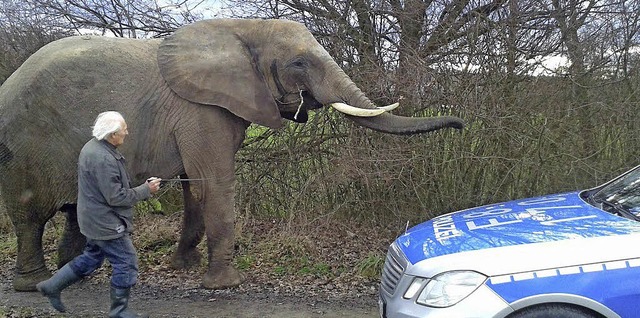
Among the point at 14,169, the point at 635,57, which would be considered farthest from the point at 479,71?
the point at 14,169

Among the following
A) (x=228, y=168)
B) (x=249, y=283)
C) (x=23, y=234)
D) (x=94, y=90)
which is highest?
(x=94, y=90)

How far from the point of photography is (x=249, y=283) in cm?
674

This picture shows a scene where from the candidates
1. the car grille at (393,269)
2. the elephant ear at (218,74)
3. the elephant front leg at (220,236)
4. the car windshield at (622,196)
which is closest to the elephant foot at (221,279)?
the elephant front leg at (220,236)

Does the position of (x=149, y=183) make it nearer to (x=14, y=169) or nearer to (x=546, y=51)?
(x=14, y=169)

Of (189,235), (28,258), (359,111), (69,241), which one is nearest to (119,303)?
(28,258)

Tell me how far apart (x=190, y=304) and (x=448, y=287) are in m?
3.03

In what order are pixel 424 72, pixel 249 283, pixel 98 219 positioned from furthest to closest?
pixel 424 72, pixel 249 283, pixel 98 219

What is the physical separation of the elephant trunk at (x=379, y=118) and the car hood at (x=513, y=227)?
131 centimetres

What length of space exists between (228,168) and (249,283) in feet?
4.06

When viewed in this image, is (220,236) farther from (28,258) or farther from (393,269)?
(393,269)

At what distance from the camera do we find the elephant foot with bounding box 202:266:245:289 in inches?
255

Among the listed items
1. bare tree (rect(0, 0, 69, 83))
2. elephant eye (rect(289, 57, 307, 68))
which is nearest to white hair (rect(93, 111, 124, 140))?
elephant eye (rect(289, 57, 307, 68))

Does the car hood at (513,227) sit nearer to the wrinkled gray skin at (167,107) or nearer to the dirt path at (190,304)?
the dirt path at (190,304)

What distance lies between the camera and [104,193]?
505cm
